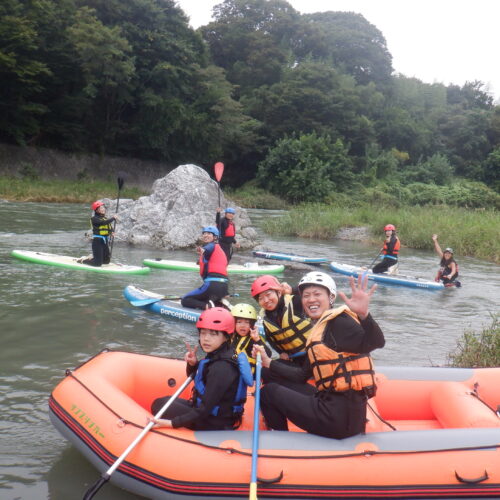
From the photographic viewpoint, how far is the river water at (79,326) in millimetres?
3422

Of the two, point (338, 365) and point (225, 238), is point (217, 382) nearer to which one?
point (338, 365)

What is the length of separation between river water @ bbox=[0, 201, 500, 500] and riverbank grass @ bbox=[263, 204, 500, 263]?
3.90ft

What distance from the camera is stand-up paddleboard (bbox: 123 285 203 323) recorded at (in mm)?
6633

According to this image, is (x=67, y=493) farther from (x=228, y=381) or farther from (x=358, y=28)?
(x=358, y=28)

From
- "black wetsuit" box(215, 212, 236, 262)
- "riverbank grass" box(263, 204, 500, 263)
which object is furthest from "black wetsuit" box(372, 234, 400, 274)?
"riverbank grass" box(263, 204, 500, 263)

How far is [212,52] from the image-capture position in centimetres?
3969

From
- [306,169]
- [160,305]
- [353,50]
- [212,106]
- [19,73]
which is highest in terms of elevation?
[353,50]

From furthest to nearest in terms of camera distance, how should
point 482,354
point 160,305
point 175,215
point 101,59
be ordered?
1. point 101,59
2. point 175,215
3. point 160,305
4. point 482,354

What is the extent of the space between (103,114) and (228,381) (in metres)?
28.6

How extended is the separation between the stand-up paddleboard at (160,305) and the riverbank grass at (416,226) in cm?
956

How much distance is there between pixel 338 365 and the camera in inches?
113

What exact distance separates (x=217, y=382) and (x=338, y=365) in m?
0.72

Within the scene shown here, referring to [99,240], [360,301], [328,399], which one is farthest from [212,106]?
[360,301]

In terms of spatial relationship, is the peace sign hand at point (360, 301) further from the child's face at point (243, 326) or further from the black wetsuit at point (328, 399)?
the child's face at point (243, 326)
